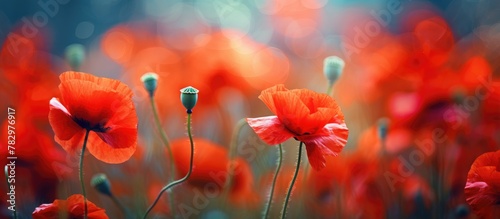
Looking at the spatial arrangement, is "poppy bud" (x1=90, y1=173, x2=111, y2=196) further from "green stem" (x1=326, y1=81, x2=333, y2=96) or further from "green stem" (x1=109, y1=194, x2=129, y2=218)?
"green stem" (x1=326, y1=81, x2=333, y2=96)

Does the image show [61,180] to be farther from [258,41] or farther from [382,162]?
[382,162]

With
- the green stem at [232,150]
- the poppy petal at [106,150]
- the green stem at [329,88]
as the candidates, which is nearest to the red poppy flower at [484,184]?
the green stem at [329,88]

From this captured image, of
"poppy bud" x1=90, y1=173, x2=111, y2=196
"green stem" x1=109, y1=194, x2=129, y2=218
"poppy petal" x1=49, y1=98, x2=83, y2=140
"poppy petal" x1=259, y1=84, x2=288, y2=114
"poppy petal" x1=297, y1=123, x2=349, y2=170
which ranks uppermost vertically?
"poppy petal" x1=259, y1=84, x2=288, y2=114

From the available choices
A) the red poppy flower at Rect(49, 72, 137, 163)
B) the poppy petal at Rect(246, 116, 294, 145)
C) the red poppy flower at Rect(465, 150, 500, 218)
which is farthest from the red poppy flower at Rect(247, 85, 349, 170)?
the red poppy flower at Rect(465, 150, 500, 218)

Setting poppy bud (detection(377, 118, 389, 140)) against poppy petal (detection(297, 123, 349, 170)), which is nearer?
poppy petal (detection(297, 123, 349, 170))

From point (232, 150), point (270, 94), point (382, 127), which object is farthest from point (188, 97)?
point (382, 127)

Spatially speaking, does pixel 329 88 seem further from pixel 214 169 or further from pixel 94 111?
pixel 94 111

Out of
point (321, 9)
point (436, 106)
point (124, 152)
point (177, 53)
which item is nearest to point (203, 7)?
point (177, 53)
